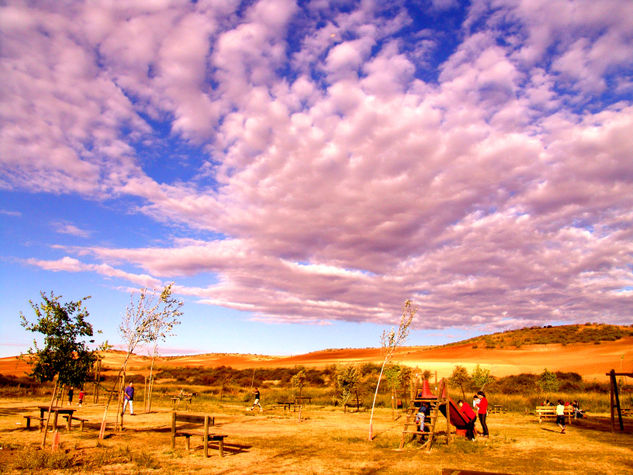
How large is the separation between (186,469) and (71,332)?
673 centimetres

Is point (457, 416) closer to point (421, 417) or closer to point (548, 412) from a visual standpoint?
point (421, 417)

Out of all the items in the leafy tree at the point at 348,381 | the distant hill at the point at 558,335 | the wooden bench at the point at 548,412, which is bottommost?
the wooden bench at the point at 548,412

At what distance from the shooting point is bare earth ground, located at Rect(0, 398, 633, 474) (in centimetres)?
1273

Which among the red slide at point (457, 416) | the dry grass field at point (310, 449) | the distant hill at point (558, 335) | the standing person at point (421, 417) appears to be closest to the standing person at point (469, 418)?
the red slide at point (457, 416)

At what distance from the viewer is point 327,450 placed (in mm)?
15672

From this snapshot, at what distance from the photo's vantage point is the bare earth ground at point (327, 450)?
1273 cm

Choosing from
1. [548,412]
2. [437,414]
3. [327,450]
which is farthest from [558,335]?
[327,450]

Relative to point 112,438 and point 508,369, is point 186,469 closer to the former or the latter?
point 112,438

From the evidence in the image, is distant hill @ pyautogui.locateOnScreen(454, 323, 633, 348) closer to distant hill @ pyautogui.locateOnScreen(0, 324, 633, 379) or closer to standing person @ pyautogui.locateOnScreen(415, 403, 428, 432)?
distant hill @ pyautogui.locateOnScreen(0, 324, 633, 379)

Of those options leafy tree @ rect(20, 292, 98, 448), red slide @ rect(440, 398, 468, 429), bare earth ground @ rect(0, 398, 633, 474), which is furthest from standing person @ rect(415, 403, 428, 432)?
leafy tree @ rect(20, 292, 98, 448)

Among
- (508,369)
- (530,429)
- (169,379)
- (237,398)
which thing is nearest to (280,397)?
(237,398)

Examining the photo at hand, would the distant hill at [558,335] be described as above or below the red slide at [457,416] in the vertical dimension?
above

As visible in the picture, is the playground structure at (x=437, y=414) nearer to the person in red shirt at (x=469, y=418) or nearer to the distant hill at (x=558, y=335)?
the person in red shirt at (x=469, y=418)

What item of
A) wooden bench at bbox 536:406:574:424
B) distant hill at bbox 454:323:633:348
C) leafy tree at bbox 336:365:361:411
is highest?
distant hill at bbox 454:323:633:348
